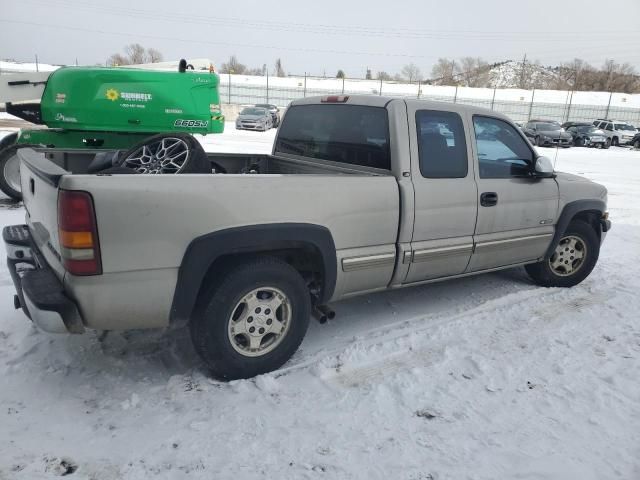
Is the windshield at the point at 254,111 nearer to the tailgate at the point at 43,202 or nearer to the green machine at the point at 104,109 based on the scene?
the green machine at the point at 104,109

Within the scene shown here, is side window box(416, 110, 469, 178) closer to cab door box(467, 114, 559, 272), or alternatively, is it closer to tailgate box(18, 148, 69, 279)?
cab door box(467, 114, 559, 272)

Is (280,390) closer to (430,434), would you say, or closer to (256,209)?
(430,434)

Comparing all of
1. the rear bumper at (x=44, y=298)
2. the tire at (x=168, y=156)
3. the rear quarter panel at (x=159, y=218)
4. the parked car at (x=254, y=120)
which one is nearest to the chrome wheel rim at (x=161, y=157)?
the tire at (x=168, y=156)

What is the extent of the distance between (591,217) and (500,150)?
1679mm

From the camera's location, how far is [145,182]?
2.68 meters

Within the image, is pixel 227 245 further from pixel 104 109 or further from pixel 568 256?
pixel 104 109

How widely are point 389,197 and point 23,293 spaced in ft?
7.80

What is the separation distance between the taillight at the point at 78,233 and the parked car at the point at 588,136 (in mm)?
33689

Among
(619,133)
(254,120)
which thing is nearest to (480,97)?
(619,133)

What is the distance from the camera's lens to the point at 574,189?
4934 millimetres

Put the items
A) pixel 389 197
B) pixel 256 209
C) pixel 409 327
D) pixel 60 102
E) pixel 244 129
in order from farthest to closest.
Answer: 1. pixel 244 129
2. pixel 60 102
3. pixel 409 327
4. pixel 389 197
5. pixel 256 209

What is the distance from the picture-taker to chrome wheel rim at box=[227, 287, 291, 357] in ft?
10.4

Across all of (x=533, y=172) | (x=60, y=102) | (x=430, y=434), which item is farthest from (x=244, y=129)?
(x=430, y=434)

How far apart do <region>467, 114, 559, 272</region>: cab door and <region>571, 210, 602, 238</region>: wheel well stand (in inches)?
21.9
